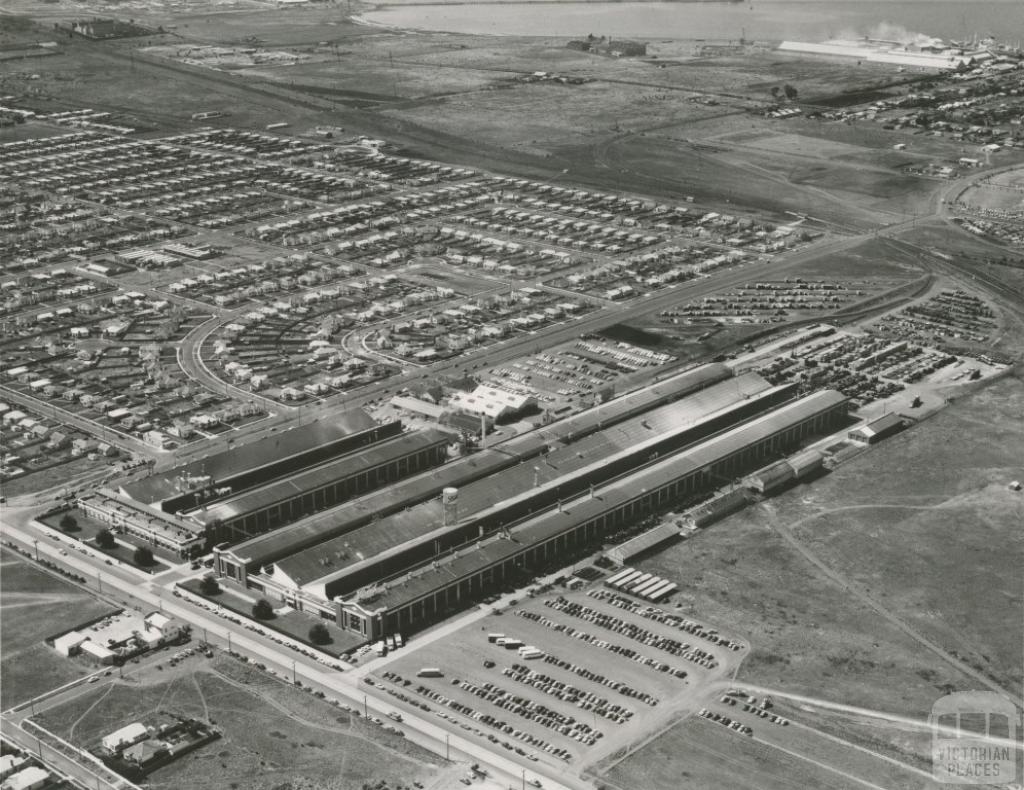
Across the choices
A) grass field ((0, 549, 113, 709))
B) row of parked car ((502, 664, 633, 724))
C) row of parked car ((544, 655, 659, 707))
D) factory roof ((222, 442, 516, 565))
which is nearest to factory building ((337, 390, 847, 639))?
factory roof ((222, 442, 516, 565))

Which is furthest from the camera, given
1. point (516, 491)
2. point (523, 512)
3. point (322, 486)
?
point (322, 486)

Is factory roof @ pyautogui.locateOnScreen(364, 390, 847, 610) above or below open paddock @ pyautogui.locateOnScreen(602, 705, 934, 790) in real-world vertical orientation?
above

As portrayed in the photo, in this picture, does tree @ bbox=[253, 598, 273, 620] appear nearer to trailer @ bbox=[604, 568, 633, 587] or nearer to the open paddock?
trailer @ bbox=[604, 568, 633, 587]

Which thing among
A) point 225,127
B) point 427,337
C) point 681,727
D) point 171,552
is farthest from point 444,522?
point 225,127

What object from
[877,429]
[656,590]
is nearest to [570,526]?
[656,590]

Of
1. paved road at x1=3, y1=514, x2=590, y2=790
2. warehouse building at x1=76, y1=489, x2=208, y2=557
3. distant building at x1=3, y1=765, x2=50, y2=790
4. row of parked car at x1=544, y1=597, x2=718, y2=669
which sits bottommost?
distant building at x1=3, y1=765, x2=50, y2=790

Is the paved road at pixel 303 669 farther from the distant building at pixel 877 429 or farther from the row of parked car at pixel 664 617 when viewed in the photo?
the distant building at pixel 877 429

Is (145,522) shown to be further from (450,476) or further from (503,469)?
(503,469)

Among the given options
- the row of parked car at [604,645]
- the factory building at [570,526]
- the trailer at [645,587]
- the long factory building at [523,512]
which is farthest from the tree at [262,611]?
the trailer at [645,587]
